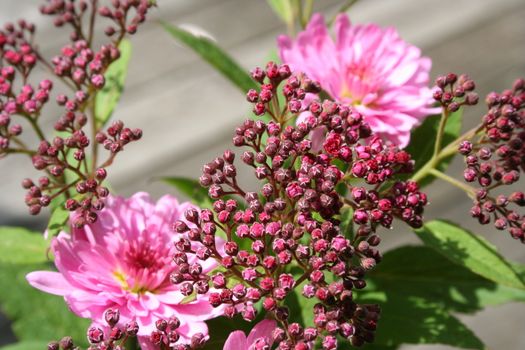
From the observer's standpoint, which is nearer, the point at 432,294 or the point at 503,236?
the point at 432,294

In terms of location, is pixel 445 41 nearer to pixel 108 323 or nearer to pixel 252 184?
pixel 252 184

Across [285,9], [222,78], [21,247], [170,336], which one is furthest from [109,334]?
[222,78]

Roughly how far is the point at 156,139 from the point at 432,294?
146 cm

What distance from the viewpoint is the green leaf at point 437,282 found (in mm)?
739

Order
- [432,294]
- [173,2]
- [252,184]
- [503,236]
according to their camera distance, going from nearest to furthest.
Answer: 1. [432,294]
2. [252,184]
3. [503,236]
4. [173,2]

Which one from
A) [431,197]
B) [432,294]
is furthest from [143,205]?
[431,197]

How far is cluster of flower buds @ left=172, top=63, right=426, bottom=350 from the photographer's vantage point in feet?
1.62

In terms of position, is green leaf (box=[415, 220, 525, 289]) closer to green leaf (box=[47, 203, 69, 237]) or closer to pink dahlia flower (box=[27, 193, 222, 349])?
pink dahlia flower (box=[27, 193, 222, 349])

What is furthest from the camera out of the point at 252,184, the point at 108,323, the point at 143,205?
the point at 252,184

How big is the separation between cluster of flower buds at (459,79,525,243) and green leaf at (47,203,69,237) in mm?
344

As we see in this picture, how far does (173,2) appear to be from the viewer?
7.74ft

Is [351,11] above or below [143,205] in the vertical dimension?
above

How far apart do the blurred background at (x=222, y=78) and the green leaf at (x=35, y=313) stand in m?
1.09

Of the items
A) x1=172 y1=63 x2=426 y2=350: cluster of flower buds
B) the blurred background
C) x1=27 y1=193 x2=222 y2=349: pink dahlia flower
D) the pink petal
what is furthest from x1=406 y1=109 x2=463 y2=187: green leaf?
the blurred background
